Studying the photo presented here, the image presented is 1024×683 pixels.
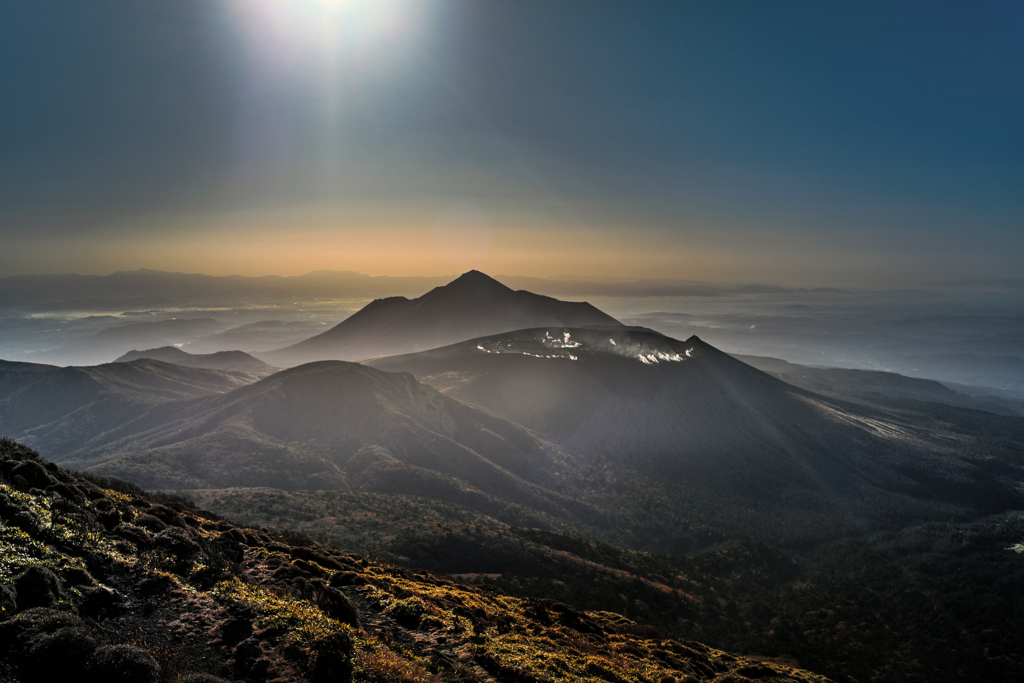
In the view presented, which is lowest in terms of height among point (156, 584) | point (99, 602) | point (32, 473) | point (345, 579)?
point (345, 579)

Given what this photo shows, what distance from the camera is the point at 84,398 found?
11644 cm

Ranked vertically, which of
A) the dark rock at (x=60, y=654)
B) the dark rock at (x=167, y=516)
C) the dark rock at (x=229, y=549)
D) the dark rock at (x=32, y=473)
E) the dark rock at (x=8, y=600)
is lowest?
the dark rock at (x=229, y=549)

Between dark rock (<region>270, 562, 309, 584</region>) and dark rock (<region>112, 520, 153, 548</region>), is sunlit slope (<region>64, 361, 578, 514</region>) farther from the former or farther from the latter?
dark rock (<region>112, 520, 153, 548</region>)

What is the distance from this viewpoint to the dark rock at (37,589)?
38.6 ft

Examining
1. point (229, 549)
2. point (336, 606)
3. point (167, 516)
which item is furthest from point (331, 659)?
point (167, 516)

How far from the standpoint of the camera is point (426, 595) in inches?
1016

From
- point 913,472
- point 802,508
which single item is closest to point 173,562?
point 802,508

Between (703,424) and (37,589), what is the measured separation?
127 metres

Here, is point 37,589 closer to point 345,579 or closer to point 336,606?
point 336,606

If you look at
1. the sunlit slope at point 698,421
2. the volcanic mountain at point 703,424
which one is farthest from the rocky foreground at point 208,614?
the sunlit slope at point 698,421

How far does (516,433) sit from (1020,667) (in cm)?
8190

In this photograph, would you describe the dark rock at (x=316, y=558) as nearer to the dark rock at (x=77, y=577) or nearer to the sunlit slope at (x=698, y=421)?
the dark rock at (x=77, y=577)

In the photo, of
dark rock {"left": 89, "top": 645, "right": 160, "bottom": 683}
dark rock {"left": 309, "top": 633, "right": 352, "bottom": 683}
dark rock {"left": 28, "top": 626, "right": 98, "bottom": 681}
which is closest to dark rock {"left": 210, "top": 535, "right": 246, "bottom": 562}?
dark rock {"left": 309, "top": 633, "right": 352, "bottom": 683}

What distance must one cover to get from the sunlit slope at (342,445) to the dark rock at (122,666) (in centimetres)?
6232
